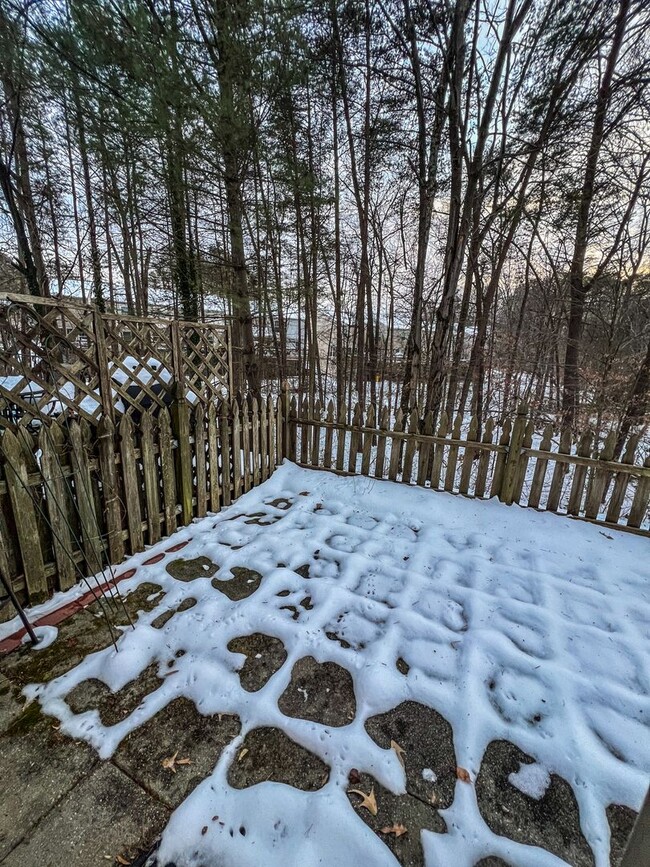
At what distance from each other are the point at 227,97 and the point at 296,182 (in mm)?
2229

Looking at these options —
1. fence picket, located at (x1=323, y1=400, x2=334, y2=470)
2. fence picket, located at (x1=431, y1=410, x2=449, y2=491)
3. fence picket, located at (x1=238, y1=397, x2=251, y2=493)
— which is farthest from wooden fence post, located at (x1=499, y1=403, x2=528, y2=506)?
fence picket, located at (x1=238, y1=397, x2=251, y2=493)

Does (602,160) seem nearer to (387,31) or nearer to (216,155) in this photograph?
(387,31)

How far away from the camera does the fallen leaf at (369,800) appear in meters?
1.24

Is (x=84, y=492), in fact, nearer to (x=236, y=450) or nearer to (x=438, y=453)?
(x=236, y=450)

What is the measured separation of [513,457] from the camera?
3.67 metres

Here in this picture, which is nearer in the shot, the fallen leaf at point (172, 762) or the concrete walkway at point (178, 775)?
the concrete walkway at point (178, 775)

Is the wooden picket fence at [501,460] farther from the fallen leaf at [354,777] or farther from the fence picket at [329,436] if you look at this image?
the fallen leaf at [354,777]

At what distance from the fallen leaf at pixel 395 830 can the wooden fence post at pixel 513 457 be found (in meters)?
3.12

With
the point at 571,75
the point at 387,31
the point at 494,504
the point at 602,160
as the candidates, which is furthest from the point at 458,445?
the point at 387,31

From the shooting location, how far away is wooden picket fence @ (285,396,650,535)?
3.30 metres

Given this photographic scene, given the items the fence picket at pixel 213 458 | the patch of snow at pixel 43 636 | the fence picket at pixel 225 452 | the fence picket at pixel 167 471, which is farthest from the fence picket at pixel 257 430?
the patch of snow at pixel 43 636

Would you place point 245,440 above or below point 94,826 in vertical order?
above

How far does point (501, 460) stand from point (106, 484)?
12.1 feet

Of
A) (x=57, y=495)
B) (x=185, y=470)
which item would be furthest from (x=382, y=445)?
(x=57, y=495)
